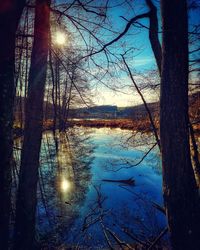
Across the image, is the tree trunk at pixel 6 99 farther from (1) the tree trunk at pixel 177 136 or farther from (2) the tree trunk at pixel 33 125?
(1) the tree trunk at pixel 177 136

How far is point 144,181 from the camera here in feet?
Answer: 32.7

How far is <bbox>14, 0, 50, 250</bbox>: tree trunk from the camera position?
4133 mm

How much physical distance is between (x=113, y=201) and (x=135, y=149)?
10562 mm

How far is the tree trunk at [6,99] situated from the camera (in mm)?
2865

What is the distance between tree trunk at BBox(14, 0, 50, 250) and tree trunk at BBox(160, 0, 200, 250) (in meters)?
2.01

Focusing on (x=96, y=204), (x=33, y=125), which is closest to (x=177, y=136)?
(x=33, y=125)

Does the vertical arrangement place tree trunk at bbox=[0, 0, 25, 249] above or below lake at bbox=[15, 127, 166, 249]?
above

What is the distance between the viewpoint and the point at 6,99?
2900mm

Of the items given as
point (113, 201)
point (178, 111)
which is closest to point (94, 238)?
point (113, 201)

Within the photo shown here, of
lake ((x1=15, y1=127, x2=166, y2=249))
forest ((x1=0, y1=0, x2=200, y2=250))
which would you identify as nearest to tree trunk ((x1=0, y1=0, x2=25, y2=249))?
forest ((x1=0, y1=0, x2=200, y2=250))

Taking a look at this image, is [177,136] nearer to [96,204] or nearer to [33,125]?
[33,125]

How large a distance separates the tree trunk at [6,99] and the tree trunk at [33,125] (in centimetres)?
117

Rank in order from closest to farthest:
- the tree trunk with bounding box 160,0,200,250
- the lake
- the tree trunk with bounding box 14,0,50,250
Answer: the tree trunk with bounding box 160,0,200,250, the tree trunk with bounding box 14,0,50,250, the lake

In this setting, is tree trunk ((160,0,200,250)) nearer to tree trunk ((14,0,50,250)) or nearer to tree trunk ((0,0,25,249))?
tree trunk ((0,0,25,249))
